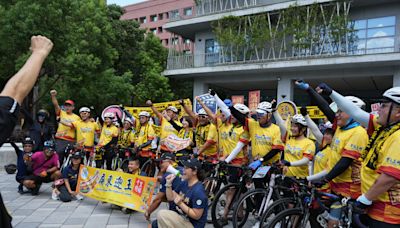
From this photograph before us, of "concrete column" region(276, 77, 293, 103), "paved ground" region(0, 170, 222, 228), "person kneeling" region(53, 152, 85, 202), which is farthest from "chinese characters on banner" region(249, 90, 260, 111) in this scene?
"person kneeling" region(53, 152, 85, 202)

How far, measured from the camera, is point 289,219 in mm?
4051

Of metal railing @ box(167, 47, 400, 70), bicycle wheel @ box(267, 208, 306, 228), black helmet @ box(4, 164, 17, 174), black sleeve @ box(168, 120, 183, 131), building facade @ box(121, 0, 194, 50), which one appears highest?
building facade @ box(121, 0, 194, 50)

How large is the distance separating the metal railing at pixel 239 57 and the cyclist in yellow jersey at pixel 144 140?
35.5ft

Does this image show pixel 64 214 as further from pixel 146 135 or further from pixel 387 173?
pixel 387 173

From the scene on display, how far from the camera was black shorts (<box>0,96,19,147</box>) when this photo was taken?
55.2 inches

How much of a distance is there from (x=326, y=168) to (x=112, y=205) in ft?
14.1

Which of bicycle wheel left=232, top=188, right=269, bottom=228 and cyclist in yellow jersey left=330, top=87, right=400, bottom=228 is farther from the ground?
cyclist in yellow jersey left=330, top=87, right=400, bottom=228

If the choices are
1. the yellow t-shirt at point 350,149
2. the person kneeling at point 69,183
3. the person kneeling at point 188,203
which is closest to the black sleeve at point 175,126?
the person kneeling at point 69,183

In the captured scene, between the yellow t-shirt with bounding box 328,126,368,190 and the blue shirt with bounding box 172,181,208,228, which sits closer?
the yellow t-shirt with bounding box 328,126,368,190

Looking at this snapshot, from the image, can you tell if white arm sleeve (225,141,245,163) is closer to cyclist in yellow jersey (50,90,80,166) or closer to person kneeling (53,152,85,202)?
person kneeling (53,152,85,202)

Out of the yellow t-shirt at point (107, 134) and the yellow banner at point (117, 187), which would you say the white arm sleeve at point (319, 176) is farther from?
the yellow t-shirt at point (107, 134)

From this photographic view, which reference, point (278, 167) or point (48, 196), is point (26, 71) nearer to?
point (278, 167)

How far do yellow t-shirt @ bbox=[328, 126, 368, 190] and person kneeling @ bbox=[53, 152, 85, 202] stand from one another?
5380 millimetres

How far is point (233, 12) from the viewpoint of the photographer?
62.3 feet
